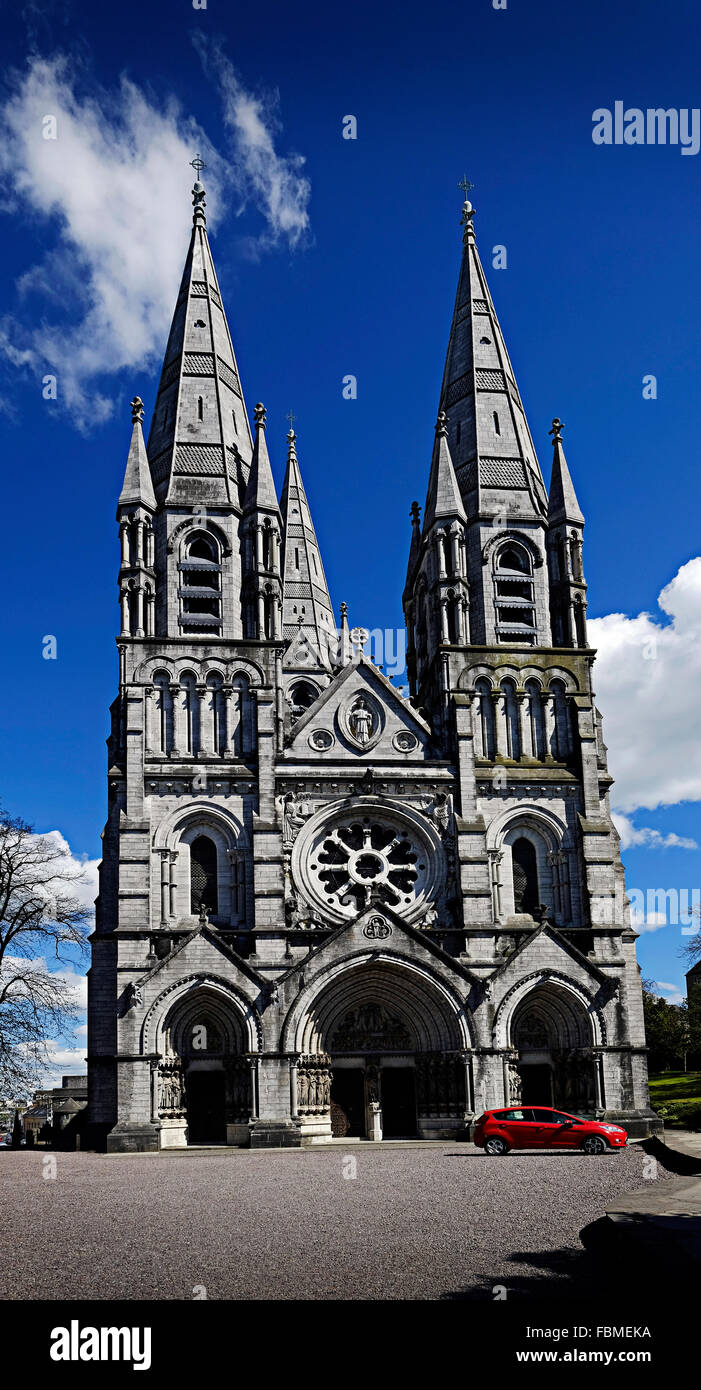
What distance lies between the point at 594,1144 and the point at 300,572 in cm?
Answer: 4242

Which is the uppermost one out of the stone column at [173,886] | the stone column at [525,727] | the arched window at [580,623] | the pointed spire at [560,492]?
the pointed spire at [560,492]

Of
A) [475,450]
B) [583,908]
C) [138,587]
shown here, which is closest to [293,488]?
[475,450]

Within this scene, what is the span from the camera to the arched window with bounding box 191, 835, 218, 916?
4084 cm

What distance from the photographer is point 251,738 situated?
42250 millimetres

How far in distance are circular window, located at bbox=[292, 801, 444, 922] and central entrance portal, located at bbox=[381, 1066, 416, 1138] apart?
5092 millimetres

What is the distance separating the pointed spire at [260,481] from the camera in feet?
149

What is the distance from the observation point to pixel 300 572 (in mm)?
67750

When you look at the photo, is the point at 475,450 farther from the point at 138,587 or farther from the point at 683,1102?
the point at 683,1102

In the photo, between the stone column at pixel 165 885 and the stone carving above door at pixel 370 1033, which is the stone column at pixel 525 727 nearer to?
the stone carving above door at pixel 370 1033

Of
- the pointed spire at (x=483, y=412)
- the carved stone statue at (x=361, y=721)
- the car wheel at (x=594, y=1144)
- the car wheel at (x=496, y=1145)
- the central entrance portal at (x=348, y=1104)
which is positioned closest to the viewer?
the car wheel at (x=594, y=1144)

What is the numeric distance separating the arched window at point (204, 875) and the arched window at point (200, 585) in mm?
7648

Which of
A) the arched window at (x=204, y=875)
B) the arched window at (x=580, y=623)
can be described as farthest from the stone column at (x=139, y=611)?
the arched window at (x=580, y=623)

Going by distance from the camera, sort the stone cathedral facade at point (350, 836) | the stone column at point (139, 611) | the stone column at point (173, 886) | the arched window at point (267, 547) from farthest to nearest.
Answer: the arched window at point (267, 547) → the stone column at point (139, 611) → the stone column at point (173, 886) → the stone cathedral facade at point (350, 836)
